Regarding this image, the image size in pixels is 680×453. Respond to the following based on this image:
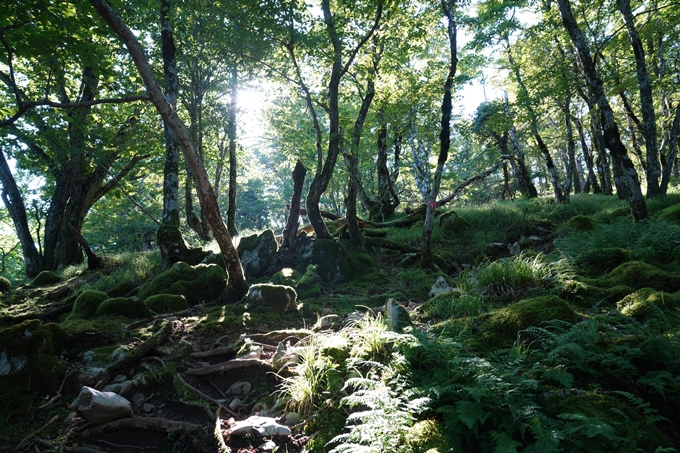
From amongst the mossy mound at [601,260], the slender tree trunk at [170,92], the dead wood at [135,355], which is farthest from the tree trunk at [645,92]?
the dead wood at [135,355]

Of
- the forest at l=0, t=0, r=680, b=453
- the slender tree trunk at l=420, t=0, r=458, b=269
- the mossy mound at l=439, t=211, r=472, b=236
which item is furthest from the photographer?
the mossy mound at l=439, t=211, r=472, b=236

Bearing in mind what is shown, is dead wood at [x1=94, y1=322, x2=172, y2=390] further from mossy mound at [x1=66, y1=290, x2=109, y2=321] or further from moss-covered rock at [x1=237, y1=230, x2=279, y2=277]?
moss-covered rock at [x1=237, y1=230, x2=279, y2=277]

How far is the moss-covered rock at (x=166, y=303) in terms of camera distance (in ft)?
20.6

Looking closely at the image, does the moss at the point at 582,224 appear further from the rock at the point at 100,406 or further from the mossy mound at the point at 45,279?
the mossy mound at the point at 45,279

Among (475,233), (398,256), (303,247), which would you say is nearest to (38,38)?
(303,247)

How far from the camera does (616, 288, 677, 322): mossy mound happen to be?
391 cm

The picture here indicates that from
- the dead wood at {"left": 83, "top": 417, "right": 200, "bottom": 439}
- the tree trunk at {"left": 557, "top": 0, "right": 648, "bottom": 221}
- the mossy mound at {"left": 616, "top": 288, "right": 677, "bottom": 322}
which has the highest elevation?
the tree trunk at {"left": 557, "top": 0, "right": 648, "bottom": 221}

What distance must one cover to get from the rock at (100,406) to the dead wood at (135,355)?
1.41 feet

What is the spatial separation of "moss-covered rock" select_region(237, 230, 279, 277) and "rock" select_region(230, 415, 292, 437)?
229 inches

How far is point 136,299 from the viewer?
6152 millimetres

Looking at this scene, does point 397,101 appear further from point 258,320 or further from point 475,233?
point 258,320

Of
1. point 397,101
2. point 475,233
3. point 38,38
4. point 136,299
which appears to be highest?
point 397,101

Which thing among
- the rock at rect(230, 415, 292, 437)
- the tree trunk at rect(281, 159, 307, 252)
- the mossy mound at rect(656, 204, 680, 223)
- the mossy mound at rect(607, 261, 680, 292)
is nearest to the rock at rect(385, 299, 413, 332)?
the rock at rect(230, 415, 292, 437)

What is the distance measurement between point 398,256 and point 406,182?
1961cm
